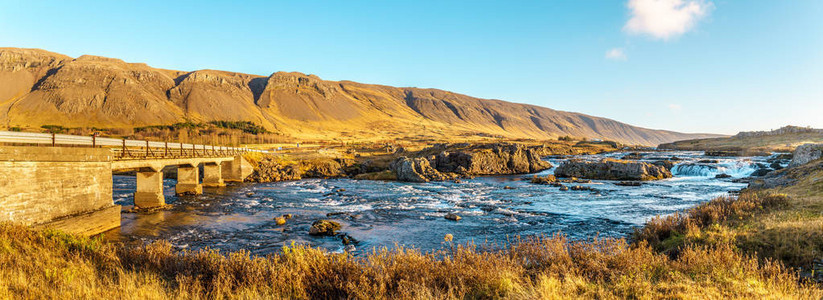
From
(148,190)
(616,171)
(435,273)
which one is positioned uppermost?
(435,273)

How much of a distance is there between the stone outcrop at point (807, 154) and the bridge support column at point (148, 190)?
51.5 m

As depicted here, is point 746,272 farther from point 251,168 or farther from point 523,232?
point 251,168

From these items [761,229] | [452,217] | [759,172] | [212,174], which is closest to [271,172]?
[212,174]

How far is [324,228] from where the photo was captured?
19.4m

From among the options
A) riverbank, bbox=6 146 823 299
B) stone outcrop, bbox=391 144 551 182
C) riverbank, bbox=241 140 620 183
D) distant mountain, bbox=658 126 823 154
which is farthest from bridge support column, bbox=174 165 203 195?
distant mountain, bbox=658 126 823 154

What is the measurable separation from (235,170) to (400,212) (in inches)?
1126

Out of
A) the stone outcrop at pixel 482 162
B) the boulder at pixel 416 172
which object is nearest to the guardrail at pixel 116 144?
the boulder at pixel 416 172

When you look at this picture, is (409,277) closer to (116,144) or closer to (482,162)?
(116,144)

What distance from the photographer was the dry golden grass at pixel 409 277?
5.81 meters

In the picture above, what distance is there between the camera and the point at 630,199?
1138 inches

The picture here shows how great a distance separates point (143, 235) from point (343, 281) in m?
18.1

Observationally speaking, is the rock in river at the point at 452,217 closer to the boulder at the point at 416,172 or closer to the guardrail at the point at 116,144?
the guardrail at the point at 116,144

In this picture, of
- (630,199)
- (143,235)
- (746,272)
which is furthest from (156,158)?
(630,199)

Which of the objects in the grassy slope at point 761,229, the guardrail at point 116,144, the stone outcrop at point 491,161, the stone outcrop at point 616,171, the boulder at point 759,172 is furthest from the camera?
the stone outcrop at point 491,161
